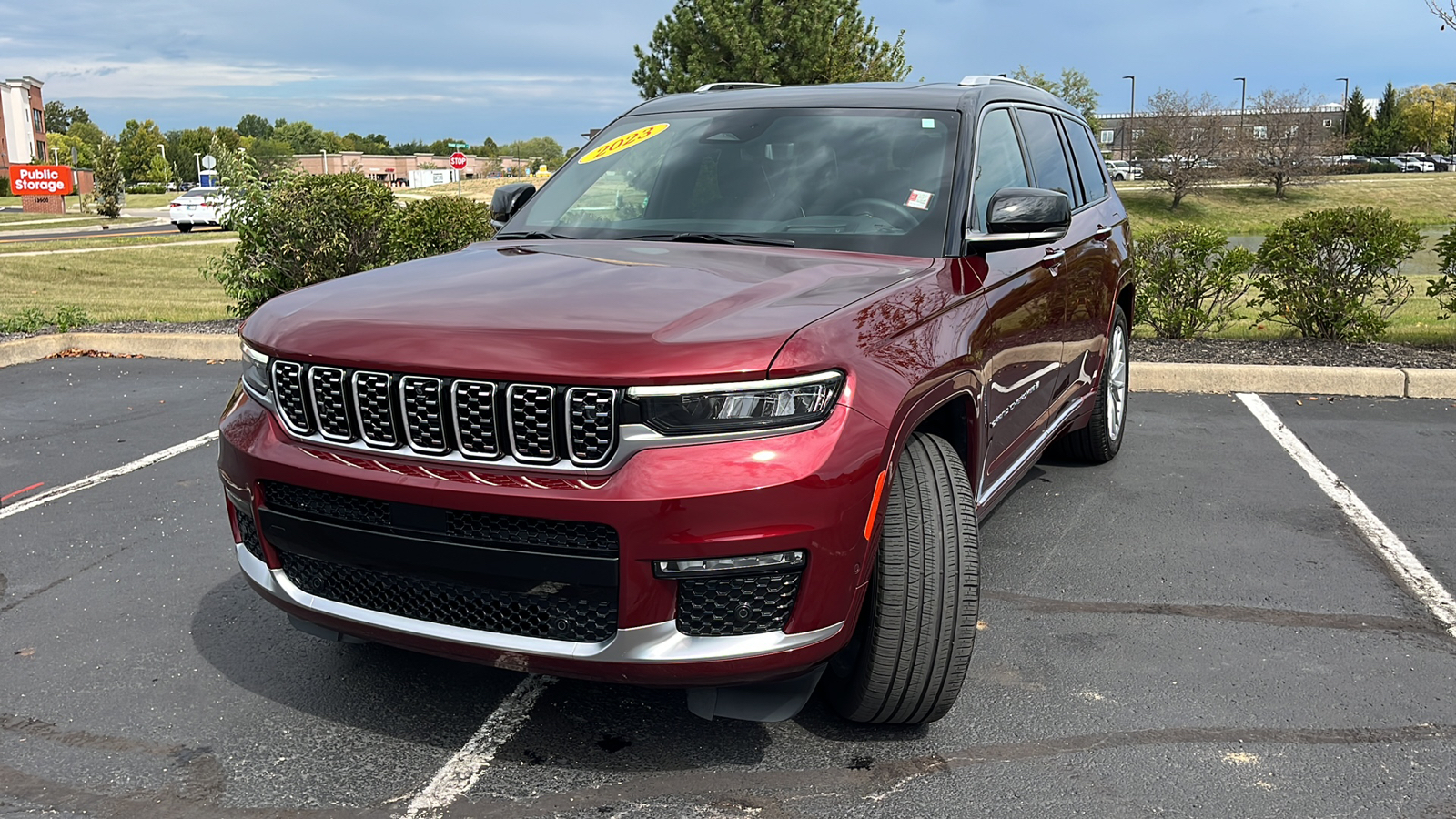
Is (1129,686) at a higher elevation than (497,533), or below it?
below

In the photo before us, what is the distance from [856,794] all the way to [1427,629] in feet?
7.83

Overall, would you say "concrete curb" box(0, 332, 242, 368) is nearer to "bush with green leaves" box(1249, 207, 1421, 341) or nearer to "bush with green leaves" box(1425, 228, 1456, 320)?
"bush with green leaves" box(1249, 207, 1421, 341)

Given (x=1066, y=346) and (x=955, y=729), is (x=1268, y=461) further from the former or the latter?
(x=955, y=729)

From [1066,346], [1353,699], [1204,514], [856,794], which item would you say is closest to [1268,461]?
[1204,514]

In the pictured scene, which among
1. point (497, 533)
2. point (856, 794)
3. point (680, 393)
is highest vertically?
point (680, 393)

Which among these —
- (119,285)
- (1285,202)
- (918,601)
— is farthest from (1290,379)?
(1285,202)

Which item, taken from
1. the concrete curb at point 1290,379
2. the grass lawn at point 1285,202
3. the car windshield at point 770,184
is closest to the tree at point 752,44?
the grass lawn at point 1285,202

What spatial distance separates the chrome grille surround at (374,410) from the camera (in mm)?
2846

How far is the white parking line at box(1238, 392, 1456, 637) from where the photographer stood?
4.38 meters

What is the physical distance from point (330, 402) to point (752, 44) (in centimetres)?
3064

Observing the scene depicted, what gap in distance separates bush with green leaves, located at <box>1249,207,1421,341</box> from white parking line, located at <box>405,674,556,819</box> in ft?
24.9

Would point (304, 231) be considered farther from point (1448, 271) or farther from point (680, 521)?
point (1448, 271)

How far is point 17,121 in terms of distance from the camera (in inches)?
4392

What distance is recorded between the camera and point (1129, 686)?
144 inches
